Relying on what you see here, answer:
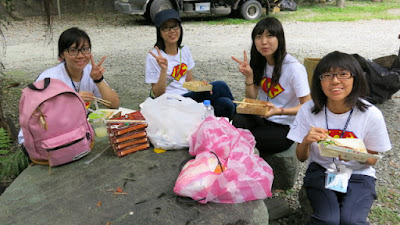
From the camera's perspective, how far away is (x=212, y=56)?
24.7ft

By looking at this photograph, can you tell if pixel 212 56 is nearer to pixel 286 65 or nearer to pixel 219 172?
pixel 286 65

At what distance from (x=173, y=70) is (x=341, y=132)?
5.99 ft

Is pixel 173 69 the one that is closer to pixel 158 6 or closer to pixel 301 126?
pixel 301 126

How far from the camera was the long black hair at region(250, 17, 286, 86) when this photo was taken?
2668 millimetres

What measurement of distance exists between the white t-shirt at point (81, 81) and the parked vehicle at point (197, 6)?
28.2 ft

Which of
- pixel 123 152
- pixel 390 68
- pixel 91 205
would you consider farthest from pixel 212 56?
pixel 91 205

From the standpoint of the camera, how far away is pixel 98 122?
8.82 ft

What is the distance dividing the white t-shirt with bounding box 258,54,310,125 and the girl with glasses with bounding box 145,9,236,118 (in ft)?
1.67

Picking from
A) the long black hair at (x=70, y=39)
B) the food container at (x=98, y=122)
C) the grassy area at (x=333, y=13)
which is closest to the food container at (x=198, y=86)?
the food container at (x=98, y=122)

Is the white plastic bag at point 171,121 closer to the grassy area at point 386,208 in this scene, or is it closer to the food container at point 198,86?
the food container at point 198,86

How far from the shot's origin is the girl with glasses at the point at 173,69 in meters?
3.14

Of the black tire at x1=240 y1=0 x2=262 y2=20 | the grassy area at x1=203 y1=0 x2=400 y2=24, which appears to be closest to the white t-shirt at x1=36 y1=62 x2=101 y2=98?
the grassy area at x1=203 y1=0 x2=400 y2=24

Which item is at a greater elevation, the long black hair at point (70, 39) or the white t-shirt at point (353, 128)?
the long black hair at point (70, 39)

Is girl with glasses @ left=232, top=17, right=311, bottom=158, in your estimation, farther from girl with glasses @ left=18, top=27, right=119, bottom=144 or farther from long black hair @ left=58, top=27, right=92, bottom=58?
long black hair @ left=58, top=27, right=92, bottom=58
